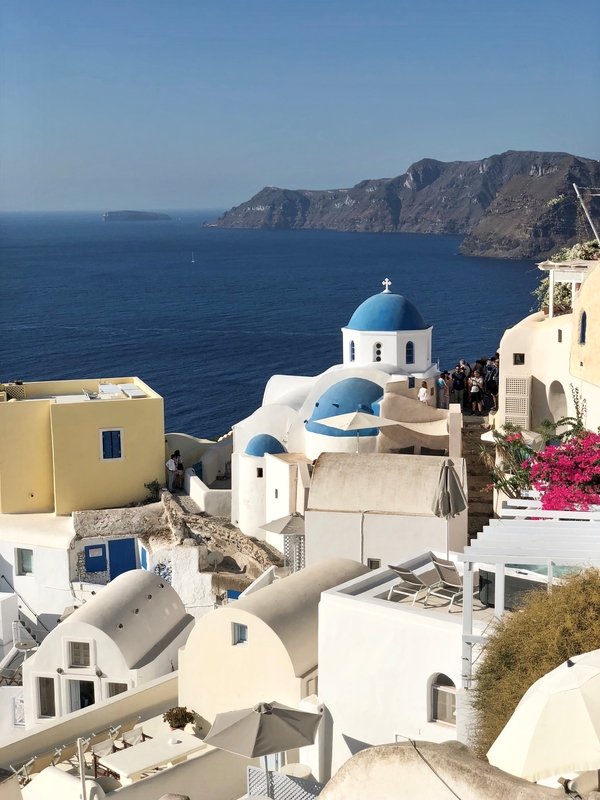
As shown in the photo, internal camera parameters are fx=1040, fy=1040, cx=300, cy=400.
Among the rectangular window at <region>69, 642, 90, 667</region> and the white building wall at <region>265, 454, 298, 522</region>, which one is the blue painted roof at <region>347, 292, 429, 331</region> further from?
the rectangular window at <region>69, 642, 90, 667</region>

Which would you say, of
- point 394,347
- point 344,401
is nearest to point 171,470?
point 344,401

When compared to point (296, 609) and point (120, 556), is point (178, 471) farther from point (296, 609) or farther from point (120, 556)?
point (296, 609)

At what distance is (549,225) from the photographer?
492 ft

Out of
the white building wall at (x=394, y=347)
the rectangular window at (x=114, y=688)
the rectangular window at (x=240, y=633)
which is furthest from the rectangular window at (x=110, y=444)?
the rectangular window at (x=240, y=633)

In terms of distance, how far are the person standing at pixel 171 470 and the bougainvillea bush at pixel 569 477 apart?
615 inches

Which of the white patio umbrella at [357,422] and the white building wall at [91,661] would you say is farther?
the white patio umbrella at [357,422]

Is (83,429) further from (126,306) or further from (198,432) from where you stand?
(126,306)

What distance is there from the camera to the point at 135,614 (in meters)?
20.7

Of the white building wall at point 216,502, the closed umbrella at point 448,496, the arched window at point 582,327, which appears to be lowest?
the white building wall at point 216,502

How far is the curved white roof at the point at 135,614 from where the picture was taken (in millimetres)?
20016

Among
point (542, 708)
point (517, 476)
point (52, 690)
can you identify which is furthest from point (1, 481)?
point (542, 708)

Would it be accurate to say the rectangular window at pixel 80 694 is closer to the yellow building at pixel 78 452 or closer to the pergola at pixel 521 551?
the yellow building at pixel 78 452

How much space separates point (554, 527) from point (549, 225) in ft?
470

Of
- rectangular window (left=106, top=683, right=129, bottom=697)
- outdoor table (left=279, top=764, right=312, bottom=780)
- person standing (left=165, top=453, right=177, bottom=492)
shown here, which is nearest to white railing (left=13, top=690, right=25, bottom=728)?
rectangular window (left=106, top=683, right=129, bottom=697)
